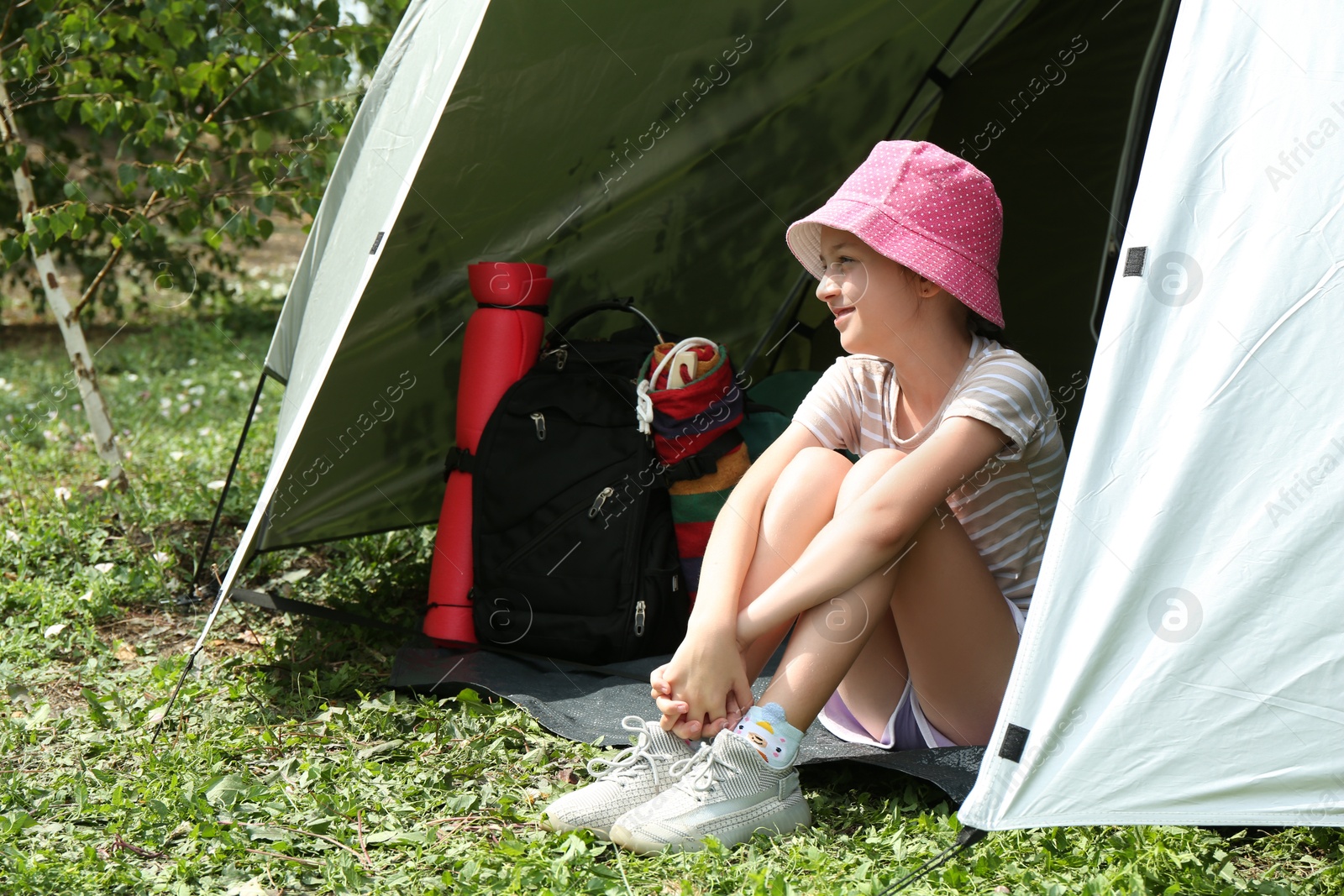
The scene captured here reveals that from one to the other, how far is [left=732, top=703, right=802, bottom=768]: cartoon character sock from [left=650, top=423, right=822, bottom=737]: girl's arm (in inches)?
2.2

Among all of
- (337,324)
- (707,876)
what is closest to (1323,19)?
(707,876)

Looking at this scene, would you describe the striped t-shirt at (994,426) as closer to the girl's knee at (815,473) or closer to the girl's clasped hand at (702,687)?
the girl's knee at (815,473)

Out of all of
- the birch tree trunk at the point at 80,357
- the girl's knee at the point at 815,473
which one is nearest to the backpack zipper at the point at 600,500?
the girl's knee at the point at 815,473

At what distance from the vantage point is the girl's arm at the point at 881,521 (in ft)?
5.09

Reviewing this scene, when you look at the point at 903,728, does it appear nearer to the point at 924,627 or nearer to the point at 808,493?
the point at 924,627

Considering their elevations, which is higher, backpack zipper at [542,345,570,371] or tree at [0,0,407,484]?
tree at [0,0,407,484]

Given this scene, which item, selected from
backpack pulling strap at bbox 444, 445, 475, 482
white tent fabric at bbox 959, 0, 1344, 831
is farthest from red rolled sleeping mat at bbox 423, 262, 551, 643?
white tent fabric at bbox 959, 0, 1344, 831

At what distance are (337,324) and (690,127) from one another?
3.30 feet

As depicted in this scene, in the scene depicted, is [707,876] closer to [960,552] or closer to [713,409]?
[960,552]

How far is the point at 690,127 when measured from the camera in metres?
2.69

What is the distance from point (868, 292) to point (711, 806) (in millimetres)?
753

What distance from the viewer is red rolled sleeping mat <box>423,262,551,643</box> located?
2.37 meters

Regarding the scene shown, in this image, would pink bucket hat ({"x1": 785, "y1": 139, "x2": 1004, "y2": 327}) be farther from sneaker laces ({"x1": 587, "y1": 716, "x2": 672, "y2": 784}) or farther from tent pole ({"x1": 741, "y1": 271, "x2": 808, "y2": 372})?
tent pole ({"x1": 741, "y1": 271, "x2": 808, "y2": 372})

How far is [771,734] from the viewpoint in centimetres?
157
